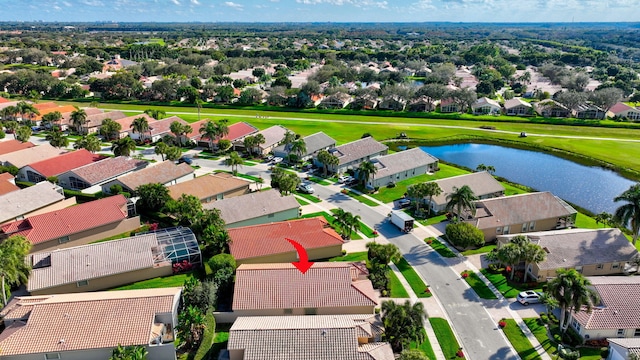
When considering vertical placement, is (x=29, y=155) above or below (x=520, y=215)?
above

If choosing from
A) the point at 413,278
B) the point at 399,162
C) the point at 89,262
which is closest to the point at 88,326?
the point at 89,262

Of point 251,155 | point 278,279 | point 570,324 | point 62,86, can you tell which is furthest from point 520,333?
point 62,86

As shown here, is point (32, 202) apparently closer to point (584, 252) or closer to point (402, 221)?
point (402, 221)

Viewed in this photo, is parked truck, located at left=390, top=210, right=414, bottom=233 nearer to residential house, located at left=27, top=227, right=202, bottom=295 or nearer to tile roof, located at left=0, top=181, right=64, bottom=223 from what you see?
residential house, located at left=27, top=227, right=202, bottom=295

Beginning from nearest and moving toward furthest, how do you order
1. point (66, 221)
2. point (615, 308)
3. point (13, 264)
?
point (13, 264) < point (615, 308) < point (66, 221)

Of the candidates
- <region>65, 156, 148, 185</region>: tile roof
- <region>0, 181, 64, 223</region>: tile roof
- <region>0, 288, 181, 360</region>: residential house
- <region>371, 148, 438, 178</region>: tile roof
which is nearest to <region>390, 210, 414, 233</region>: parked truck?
<region>371, 148, 438, 178</region>: tile roof

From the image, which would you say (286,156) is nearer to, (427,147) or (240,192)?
(240,192)
